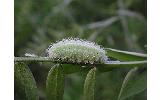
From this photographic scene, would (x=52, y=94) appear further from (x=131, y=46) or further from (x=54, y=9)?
(x=54, y=9)

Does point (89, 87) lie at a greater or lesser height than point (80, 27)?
lesser

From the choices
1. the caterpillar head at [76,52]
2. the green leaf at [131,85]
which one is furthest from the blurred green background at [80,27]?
the caterpillar head at [76,52]

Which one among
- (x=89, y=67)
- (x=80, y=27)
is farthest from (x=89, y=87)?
(x=80, y=27)

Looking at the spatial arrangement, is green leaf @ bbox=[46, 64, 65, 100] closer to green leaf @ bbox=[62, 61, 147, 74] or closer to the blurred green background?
green leaf @ bbox=[62, 61, 147, 74]

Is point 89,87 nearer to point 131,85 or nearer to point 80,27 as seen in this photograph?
point 131,85

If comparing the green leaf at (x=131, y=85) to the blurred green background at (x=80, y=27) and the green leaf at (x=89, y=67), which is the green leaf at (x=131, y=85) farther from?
the blurred green background at (x=80, y=27)
